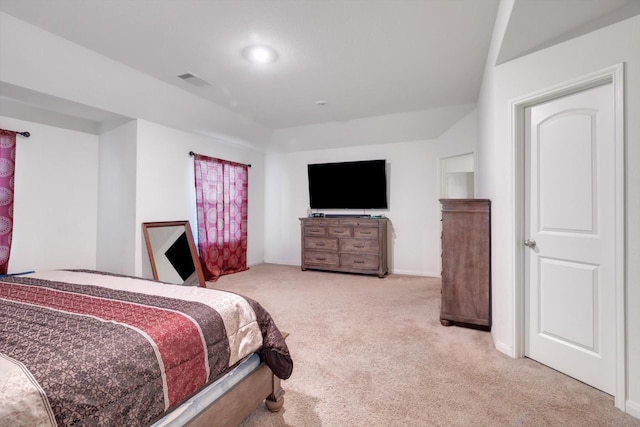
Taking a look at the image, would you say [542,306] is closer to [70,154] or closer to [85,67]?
[85,67]

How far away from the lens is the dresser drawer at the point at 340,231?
5.25 m

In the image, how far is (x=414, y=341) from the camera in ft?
8.54

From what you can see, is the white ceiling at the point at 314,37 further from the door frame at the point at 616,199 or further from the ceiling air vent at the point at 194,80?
the door frame at the point at 616,199

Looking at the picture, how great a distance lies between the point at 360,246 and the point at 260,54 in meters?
3.32

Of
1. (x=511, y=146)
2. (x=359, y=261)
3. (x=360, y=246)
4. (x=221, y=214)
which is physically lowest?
(x=359, y=261)

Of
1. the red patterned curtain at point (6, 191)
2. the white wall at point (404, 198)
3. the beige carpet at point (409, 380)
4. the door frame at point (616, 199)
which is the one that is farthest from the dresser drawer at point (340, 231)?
the red patterned curtain at point (6, 191)

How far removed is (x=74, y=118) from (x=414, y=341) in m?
4.49

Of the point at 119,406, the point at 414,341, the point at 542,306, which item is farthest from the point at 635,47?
the point at 119,406

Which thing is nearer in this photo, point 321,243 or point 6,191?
point 6,191

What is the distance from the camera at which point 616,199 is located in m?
1.79

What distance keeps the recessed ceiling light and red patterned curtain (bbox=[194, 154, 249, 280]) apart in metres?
2.23

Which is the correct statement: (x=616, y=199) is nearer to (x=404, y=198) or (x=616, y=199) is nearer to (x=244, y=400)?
(x=244, y=400)

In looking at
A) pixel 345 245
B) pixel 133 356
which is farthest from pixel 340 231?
pixel 133 356

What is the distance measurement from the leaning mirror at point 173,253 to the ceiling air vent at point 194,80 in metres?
1.81
